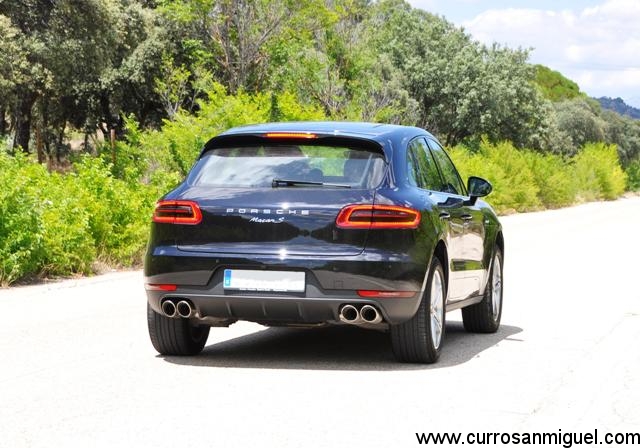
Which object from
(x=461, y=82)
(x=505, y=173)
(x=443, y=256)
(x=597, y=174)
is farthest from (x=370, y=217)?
(x=597, y=174)

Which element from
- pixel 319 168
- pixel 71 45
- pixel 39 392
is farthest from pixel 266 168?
pixel 71 45

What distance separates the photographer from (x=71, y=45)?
135 feet


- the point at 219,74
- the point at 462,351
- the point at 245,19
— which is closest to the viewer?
the point at 462,351

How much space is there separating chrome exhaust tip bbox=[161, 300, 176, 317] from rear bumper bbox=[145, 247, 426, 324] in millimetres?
65

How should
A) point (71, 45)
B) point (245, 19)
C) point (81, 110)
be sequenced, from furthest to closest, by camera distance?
1. point (81, 110)
2. point (245, 19)
3. point (71, 45)

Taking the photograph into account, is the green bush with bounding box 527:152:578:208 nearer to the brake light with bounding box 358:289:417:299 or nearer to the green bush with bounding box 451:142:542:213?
the green bush with bounding box 451:142:542:213

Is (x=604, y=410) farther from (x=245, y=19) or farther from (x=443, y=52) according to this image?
(x=443, y=52)

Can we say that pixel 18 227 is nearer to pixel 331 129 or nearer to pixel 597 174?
pixel 331 129

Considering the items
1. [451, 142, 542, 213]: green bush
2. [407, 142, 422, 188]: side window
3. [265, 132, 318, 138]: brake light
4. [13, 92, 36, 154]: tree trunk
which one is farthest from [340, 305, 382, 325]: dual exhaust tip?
[13, 92, 36, 154]: tree trunk

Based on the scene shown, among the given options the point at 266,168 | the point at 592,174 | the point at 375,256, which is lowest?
the point at 592,174

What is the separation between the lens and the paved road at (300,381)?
615 cm

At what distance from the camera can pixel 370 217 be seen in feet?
25.9

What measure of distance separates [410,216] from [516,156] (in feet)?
134

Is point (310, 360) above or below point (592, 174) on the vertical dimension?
above
